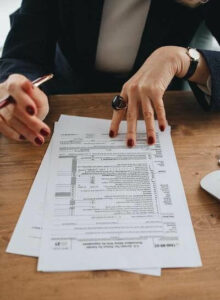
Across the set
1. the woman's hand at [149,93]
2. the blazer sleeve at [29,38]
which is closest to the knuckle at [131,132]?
the woman's hand at [149,93]

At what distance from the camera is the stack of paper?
1.53 ft

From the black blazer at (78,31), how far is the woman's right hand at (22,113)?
14 cm

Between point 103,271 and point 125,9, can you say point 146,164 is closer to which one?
point 103,271

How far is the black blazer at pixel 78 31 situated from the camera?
0.77m

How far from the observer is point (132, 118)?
652mm

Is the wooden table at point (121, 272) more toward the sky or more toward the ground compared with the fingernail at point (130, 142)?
more toward the ground

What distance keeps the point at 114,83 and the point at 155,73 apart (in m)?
0.30

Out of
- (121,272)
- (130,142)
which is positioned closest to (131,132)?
(130,142)

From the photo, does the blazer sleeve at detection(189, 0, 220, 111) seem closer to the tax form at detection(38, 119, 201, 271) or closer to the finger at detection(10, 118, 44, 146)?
the tax form at detection(38, 119, 201, 271)

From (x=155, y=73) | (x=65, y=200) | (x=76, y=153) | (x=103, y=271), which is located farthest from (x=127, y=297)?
(x=155, y=73)

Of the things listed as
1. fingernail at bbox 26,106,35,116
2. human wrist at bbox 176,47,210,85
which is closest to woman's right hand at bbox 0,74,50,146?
fingernail at bbox 26,106,35,116

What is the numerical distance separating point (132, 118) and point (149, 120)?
3cm

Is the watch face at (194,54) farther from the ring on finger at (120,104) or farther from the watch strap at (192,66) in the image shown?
the ring on finger at (120,104)

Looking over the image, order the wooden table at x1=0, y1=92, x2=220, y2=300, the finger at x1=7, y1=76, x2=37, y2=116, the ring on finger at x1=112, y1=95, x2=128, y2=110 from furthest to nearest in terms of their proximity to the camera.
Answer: the ring on finger at x1=112, y1=95, x2=128, y2=110, the finger at x1=7, y1=76, x2=37, y2=116, the wooden table at x1=0, y1=92, x2=220, y2=300
